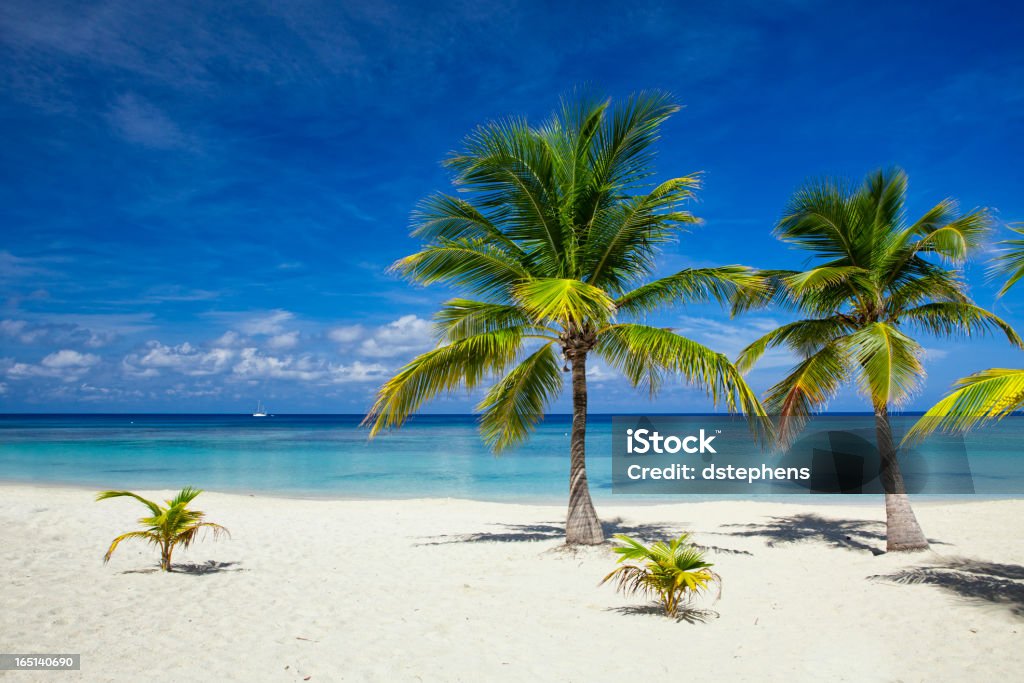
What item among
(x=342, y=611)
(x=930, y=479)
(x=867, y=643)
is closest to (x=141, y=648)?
(x=342, y=611)

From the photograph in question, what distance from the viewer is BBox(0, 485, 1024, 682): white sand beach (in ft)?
16.1

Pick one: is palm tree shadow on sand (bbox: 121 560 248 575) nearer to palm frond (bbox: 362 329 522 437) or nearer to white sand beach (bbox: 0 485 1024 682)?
white sand beach (bbox: 0 485 1024 682)

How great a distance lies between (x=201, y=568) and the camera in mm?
7980

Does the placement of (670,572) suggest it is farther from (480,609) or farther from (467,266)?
(467,266)

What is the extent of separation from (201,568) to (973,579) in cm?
936

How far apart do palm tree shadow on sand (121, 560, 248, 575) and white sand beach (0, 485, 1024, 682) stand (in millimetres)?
55

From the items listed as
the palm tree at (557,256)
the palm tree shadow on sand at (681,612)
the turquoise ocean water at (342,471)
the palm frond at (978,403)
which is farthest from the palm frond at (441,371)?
the turquoise ocean water at (342,471)

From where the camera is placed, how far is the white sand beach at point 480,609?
16.1ft

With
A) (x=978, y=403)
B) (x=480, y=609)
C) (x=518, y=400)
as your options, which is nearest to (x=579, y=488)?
(x=518, y=400)

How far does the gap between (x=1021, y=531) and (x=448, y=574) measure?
10.1m

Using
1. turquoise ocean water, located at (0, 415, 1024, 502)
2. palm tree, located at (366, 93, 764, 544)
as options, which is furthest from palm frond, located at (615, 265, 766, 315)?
turquoise ocean water, located at (0, 415, 1024, 502)

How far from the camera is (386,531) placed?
37.3 feet

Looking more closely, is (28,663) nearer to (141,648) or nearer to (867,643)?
(141,648)

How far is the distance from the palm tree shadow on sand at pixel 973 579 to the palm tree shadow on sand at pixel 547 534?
217 centimetres
